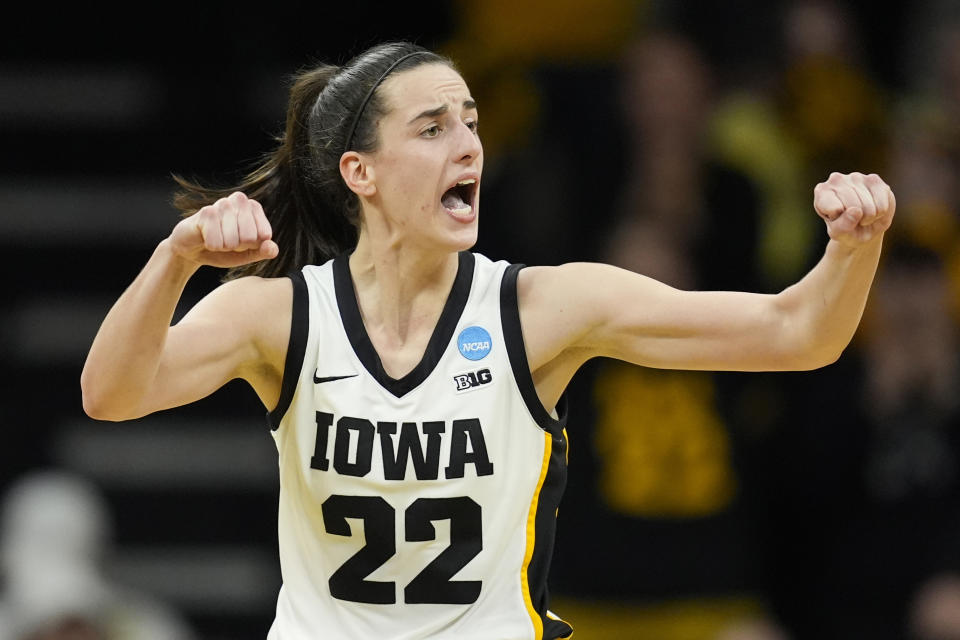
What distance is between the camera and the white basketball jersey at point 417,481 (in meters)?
4.41

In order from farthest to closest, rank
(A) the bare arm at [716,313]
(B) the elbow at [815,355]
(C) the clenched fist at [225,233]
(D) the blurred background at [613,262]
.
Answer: (D) the blurred background at [613,262]
(B) the elbow at [815,355]
(A) the bare arm at [716,313]
(C) the clenched fist at [225,233]

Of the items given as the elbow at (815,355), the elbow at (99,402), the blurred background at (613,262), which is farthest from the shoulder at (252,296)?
the blurred background at (613,262)

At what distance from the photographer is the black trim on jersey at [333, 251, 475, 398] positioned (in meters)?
4.46

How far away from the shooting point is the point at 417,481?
4402 millimetres

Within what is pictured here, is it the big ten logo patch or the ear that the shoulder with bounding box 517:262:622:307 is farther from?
the ear

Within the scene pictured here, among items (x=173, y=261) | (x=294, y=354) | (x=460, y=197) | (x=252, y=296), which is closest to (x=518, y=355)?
(x=460, y=197)

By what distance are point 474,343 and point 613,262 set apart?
11.5 feet

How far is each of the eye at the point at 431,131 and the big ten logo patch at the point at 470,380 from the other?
0.65 meters

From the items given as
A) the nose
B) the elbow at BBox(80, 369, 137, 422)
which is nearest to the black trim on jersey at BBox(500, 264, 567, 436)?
the nose

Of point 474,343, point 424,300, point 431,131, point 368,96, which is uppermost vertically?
point 368,96

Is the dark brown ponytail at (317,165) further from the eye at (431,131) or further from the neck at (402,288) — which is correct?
the neck at (402,288)

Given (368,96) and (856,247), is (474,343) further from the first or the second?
(856,247)

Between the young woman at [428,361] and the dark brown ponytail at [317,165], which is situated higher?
the dark brown ponytail at [317,165]

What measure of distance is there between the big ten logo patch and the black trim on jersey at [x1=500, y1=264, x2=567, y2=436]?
0.08 m
